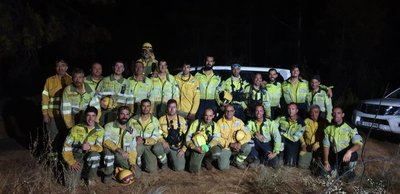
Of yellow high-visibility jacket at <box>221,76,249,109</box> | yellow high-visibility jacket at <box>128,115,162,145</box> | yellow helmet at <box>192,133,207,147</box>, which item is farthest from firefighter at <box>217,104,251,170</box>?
yellow high-visibility jacket at <box>128,115,162,145</box>

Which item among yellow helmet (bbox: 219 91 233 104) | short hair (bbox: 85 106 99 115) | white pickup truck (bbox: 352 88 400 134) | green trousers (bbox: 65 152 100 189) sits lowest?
green trousers (bbox: 65 152 100 189)

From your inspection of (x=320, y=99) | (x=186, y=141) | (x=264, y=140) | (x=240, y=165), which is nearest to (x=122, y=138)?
(x=186, y=141)

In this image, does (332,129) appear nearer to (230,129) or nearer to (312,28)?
(230,129)

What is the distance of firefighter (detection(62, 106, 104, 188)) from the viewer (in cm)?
700

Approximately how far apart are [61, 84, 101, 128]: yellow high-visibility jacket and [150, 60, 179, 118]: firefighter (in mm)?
1195

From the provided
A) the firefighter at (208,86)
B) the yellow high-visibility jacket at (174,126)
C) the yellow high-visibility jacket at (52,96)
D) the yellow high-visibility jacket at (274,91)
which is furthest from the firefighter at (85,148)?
the yellow high-visibility jacket at (274,91)

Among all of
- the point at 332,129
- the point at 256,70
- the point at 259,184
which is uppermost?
the point at 256,70

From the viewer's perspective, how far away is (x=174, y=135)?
26.2ft

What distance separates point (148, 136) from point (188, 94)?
146 centimetres

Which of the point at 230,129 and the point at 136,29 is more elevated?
the point at 136,29

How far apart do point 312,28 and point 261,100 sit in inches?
718

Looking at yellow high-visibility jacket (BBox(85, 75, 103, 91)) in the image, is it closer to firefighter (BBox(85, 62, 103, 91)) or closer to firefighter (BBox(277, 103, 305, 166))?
firefighter (BBox(85, 62, 103, 91))

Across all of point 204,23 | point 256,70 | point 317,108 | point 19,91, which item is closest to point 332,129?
point 317,108

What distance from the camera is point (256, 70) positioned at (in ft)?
33.6
